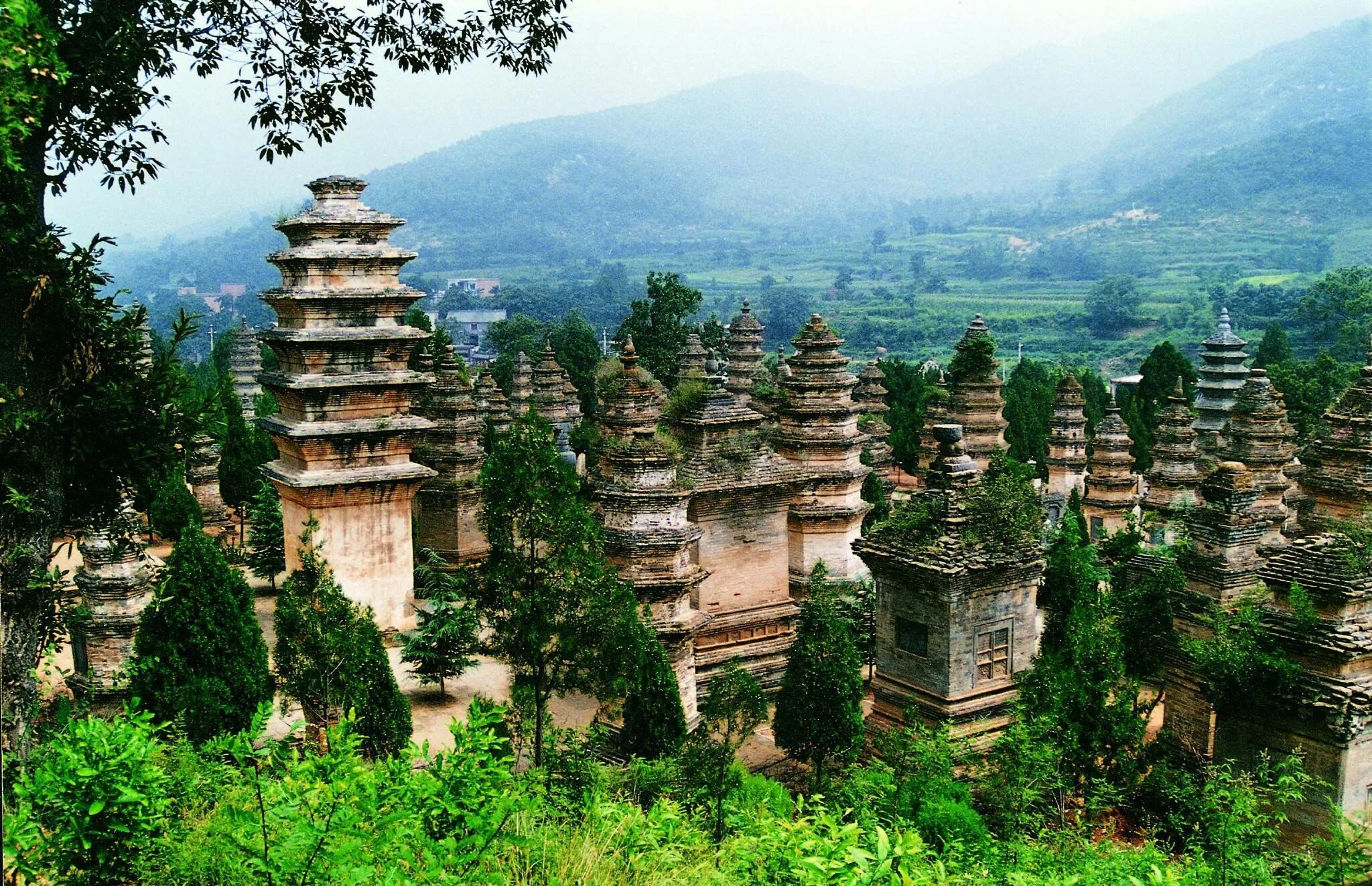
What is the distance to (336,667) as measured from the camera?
47.6 feet

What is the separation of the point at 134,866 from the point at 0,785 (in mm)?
2852

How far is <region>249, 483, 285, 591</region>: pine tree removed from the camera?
78.7ft

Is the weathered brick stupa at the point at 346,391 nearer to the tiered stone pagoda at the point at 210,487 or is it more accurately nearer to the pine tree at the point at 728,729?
the pine tree at the point at 728,729

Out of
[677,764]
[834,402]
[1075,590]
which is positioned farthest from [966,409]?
[677,764]

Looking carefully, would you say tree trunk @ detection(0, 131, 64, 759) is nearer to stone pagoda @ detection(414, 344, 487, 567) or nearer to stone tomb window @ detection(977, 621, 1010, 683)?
stone tomb window @ detection(977, 621, 1010, 683)

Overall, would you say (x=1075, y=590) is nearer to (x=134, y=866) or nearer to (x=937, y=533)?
(x=937, y=533)

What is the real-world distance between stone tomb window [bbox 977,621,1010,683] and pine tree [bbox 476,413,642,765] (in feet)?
18.0

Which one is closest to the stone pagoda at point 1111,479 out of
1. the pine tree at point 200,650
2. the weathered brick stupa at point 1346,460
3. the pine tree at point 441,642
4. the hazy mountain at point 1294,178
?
the weathered brick stupa at point 1346,460

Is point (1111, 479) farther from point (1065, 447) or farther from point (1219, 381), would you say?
point (1219, 381)

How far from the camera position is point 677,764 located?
14.4 metres

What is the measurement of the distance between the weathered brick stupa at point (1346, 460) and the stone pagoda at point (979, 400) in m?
9.27

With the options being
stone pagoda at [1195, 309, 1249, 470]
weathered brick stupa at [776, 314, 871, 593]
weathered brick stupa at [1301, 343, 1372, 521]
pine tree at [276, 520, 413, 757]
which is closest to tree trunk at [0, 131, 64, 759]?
pine tree at [276, 520, 413, 757]

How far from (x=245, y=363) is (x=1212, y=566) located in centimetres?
3677

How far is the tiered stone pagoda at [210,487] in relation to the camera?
2925 cm
